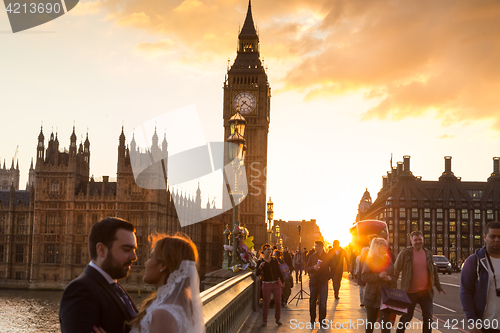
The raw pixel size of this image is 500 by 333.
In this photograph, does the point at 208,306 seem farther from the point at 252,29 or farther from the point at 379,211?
the point at 379,211

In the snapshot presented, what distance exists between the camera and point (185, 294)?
345 cm

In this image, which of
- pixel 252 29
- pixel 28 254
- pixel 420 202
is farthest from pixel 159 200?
pixel 420 202

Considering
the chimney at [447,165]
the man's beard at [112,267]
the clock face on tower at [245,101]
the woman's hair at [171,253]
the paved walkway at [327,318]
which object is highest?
the clock face on tower at [245,101]

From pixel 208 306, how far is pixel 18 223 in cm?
8038

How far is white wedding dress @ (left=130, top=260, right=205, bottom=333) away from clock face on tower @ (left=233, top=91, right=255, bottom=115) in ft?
299

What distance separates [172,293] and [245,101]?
3620 inches

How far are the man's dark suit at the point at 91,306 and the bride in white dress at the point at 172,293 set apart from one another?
99 mm

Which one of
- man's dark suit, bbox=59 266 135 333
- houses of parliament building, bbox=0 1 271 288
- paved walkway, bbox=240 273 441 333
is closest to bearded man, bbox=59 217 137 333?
man's dark suit, bbox=59 266 135 333

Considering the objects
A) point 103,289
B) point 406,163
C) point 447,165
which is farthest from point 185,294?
point 447,165

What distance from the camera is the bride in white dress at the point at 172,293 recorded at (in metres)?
3.30

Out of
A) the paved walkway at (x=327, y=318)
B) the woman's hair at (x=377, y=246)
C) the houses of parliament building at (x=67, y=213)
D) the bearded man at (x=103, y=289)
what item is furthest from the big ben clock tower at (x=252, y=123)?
the bearded man at (x=103, y=289)

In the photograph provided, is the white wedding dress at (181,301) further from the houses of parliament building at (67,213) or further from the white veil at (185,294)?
the houses of parliament building at (67,213)

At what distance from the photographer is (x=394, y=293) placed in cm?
909

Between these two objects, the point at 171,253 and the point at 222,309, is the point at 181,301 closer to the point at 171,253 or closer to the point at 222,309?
the point at 171,253
